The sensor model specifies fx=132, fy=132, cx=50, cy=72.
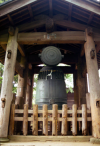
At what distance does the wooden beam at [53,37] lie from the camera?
5.27m

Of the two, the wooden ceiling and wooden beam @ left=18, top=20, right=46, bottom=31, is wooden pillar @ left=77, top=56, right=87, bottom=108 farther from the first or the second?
wooden beam @ left=18, top=20, right=46, bottom=31

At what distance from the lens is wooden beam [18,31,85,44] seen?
5.27m

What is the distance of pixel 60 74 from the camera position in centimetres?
595

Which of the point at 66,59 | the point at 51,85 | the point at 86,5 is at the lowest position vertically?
the point at 51,85

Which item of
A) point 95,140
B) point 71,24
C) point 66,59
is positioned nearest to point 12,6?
point 71,24

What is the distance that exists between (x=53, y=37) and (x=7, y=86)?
8.46 feet

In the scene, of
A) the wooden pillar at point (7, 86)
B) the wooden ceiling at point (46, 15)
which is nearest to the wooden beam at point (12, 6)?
the wooden ceiling at point (46, 15)

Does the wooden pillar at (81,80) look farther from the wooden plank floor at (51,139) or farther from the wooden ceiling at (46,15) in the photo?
the wooden plank floor at (51,139)

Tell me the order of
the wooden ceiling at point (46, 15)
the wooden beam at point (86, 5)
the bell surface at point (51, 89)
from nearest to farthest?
the wooden beam at point (86, 5), the wooden ceiling at point (46, 15), the bell surface at point (51, 89)

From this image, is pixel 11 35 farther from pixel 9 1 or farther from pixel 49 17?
pixel 49 17

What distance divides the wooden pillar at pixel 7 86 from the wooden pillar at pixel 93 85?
2.73 meters

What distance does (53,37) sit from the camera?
17.4 ft

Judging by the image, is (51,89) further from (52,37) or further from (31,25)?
(31,25)

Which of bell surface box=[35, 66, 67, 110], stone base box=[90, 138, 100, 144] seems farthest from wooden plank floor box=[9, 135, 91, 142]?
bell surface box=[35, 66, 67, 110]
